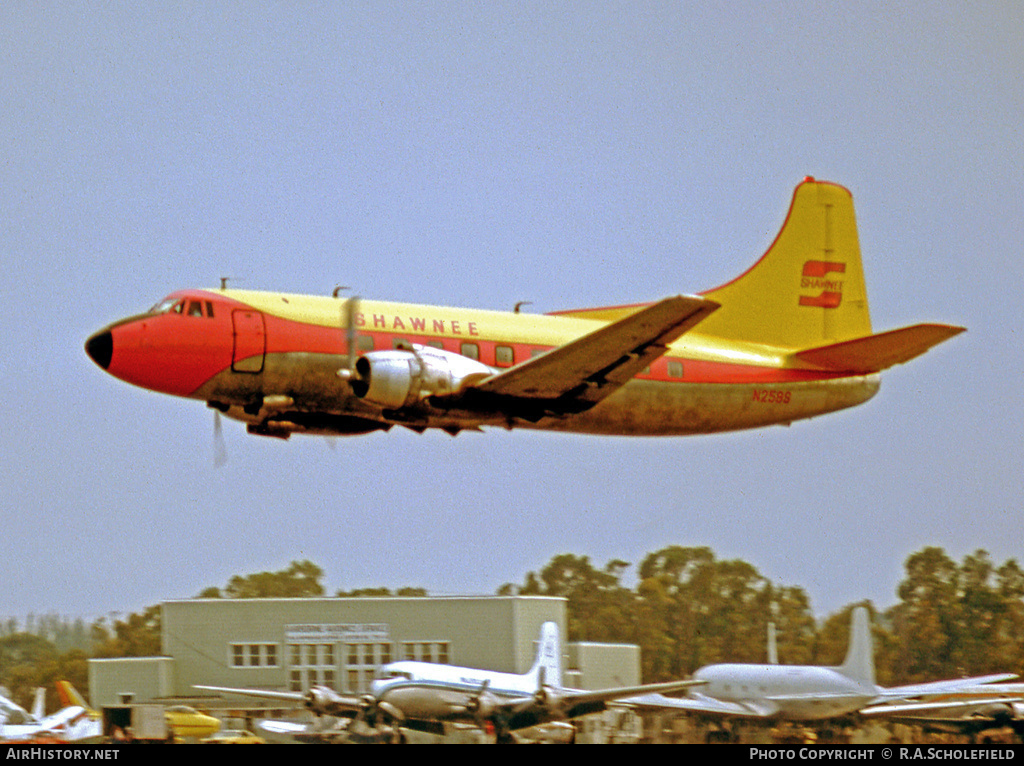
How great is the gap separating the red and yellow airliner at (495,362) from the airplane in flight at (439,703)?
6471mm

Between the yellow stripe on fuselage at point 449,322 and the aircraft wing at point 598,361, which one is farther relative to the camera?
the yellow stripe on fuselage at point 449,322

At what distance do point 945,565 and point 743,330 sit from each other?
9885 mm

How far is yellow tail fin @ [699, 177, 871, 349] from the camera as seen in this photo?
77.5 ft

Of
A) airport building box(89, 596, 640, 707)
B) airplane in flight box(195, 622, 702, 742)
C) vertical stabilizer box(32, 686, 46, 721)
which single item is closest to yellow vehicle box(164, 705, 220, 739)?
airplane in flight box(195, 622, 702, 742)

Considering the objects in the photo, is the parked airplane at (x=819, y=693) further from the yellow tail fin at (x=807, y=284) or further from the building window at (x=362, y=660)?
the building window at (x=362, y=660)

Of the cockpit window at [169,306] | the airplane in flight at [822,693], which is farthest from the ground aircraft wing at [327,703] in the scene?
the cockpit window at [169,306]

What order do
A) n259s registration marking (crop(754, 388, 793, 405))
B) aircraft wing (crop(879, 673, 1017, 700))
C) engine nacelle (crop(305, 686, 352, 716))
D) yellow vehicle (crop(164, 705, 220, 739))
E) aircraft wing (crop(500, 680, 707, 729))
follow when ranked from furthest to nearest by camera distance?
engine nacelle (crop(305, 686, 352, 716))
aircraft wing (crop(500, 680, 707, 729))
aircraft wing (crop(879, 673, 1017, 700))
yellow vehicle (crop(164, 705, 220, 739))
n259s registration marking (crop(754, 388, 793, 405))

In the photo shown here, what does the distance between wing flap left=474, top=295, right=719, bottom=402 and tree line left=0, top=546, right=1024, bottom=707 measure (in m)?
9.88

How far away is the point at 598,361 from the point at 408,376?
2.95 m

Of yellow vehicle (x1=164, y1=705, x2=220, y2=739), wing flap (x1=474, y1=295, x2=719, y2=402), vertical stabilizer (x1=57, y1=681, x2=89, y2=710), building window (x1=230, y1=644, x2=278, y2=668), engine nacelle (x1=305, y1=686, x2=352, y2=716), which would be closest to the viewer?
wing flap (x1=474, y1=295, x2=719, y2=402)

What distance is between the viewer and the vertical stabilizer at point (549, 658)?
27.9m

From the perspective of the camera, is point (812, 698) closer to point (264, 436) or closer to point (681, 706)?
point (681, 706)

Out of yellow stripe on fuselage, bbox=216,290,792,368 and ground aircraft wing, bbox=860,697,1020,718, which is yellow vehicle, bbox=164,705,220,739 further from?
ground aircraft wing, bbox=860,697,1020,718

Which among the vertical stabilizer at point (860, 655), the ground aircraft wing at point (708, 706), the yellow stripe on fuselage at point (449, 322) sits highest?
the yellow stripe on fuselage at point (449, 322)
